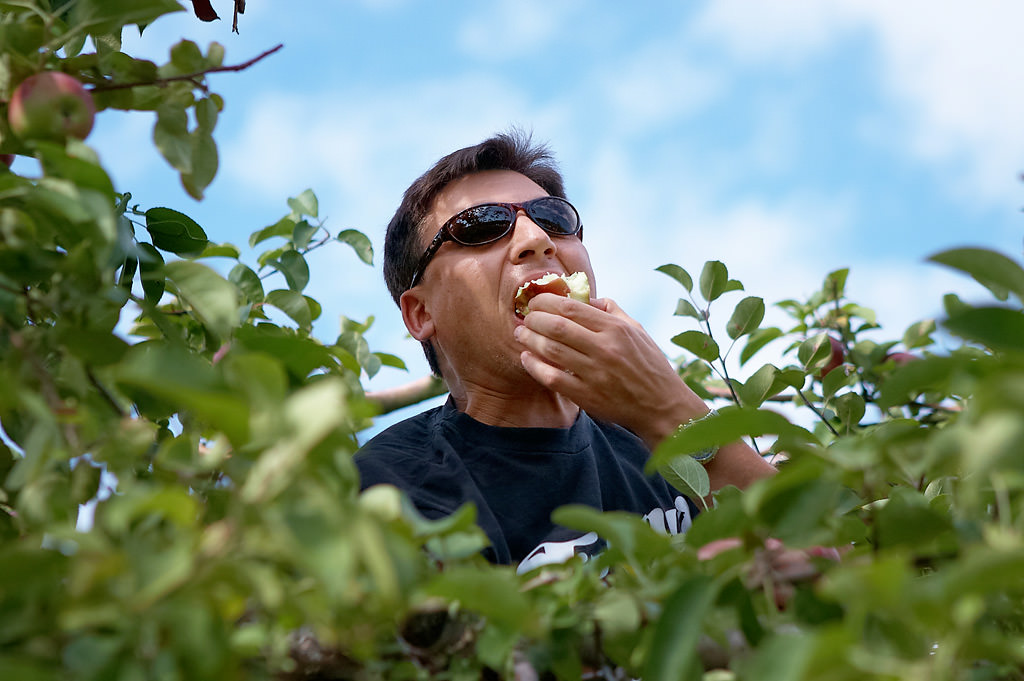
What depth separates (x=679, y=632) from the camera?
0.57m

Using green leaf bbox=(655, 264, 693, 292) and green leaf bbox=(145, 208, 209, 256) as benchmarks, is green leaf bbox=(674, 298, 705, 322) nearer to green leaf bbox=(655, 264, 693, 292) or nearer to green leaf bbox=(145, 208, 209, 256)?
green leaf bbox=(655, 264, 693, 292)

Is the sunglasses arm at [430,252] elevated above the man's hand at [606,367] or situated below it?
above

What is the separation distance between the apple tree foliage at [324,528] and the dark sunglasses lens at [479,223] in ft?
4.97

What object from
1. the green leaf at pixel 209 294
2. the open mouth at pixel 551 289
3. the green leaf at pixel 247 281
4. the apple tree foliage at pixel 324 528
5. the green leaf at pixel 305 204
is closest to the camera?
the apple tree foliage at pixel 324 528

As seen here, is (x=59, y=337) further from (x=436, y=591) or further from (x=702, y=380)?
(x=702, y=380)

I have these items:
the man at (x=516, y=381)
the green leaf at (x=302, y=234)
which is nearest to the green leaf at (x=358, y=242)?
the green leaf at (x=302, y=234)

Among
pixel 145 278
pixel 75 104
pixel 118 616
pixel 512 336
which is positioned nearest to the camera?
pixel 118 616

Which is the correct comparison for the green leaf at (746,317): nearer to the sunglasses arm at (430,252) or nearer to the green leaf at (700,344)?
the green leaf at (700,344)

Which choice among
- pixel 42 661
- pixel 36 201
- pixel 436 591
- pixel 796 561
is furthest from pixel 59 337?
pixel 796 561

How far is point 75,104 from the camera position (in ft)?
2.86

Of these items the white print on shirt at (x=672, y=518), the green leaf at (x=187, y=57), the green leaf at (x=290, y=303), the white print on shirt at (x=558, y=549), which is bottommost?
the white print on shirt at (x=672, y=518)

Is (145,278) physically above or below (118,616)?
above

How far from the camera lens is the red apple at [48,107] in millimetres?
846

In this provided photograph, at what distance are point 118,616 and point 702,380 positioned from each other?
227 cm
